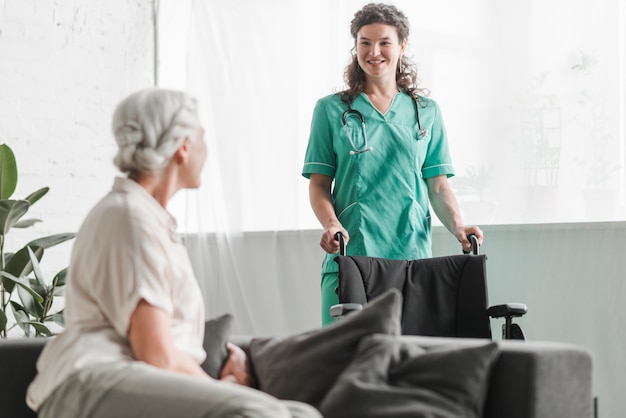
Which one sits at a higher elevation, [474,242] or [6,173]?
[6,173]

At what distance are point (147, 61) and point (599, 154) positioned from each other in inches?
95.6

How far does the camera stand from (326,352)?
5.64ft

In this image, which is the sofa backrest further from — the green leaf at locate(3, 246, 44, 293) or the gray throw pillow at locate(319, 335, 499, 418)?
the green leaf at locate(3, 246, 44, 293)

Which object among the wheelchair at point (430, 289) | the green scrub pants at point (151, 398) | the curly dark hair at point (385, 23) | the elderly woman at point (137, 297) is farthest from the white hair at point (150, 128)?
the curly dark hair at point (385, 23)

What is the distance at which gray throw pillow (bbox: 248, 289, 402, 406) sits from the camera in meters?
1.70

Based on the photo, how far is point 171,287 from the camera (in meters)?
1.65

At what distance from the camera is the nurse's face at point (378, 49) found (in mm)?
3041

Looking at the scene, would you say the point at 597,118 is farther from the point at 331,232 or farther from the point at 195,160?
the point at 195,160

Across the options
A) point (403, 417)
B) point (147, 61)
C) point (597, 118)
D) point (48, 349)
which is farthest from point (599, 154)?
point (147, 61)

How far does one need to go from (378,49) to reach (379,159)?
362mm

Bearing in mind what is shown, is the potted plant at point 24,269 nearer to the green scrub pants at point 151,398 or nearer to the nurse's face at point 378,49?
the nurse's face at point 378,49

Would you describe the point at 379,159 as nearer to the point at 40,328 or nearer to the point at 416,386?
the point at 40,328

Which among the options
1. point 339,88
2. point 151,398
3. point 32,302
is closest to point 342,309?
point 151,398

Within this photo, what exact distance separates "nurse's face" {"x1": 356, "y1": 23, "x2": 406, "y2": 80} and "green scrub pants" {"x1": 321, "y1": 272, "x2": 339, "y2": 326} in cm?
69
